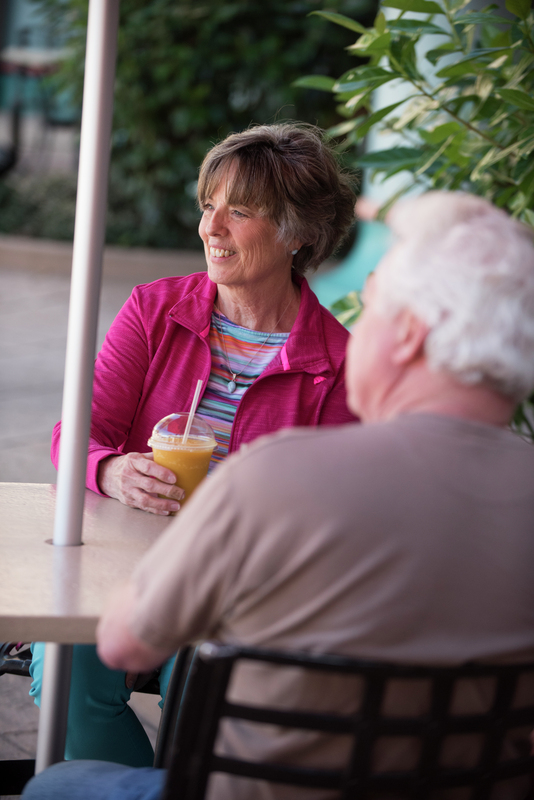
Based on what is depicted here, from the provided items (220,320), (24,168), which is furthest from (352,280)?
(24,168)

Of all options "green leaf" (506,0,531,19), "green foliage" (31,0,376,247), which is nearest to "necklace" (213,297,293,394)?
"green leaf" (506,0,531,19)

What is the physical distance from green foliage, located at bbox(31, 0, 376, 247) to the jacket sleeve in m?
7.41

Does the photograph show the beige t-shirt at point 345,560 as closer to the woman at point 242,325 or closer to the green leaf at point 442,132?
the woman at point 242,325

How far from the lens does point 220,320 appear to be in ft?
6.47

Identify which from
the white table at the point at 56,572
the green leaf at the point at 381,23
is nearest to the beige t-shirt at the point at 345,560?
the white table at the point at 56,572

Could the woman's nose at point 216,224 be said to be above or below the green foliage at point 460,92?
below

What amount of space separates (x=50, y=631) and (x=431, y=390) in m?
0.57

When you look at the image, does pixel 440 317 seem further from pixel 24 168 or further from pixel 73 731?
pixel 24 168

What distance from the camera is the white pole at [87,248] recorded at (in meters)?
1.16

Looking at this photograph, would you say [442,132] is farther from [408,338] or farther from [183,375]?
[408,338]

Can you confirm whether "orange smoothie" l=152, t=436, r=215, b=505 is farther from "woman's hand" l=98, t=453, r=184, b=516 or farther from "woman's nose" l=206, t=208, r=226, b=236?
"woman's nose" l=206, t=208, r=226, b=236

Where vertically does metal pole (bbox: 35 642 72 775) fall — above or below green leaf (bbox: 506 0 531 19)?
below

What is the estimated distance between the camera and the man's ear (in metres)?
0.88

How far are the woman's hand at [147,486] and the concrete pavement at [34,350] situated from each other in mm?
393
